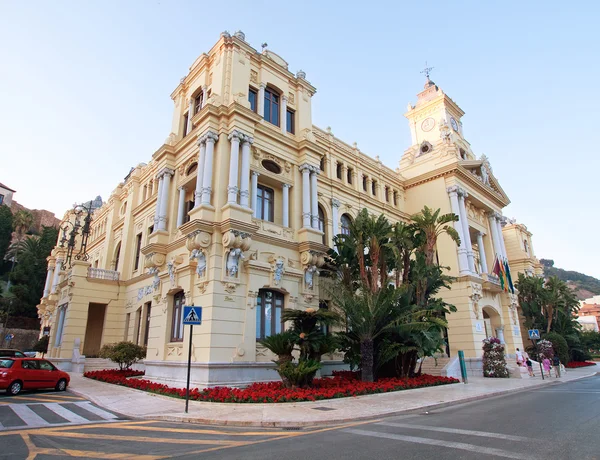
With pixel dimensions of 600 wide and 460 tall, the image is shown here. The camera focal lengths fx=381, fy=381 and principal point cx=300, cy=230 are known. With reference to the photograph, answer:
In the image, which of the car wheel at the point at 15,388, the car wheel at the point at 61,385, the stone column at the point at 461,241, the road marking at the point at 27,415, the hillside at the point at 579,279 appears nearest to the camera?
the road marking at the point at 27,415

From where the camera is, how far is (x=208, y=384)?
15.1 metres

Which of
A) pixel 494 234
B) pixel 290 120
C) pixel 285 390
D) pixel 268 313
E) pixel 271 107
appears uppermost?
pixel 271 107

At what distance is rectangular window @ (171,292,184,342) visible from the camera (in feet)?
61.6

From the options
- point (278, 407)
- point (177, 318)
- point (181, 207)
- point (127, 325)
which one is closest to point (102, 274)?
point (127, 325)

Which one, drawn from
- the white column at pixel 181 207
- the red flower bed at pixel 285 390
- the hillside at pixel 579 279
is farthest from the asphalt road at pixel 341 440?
the hillside at pixel 579 279

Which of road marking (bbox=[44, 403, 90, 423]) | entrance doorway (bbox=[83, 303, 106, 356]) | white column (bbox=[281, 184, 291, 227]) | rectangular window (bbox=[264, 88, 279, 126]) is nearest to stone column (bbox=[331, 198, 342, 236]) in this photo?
white column (bbox=[281, 184, 291, 227])

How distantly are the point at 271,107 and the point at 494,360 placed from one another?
72.1ft

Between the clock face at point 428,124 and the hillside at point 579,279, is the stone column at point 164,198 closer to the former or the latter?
the clock face at point 428,124

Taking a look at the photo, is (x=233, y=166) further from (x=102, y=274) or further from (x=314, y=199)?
(x=102, y=274)

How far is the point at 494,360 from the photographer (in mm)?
25438

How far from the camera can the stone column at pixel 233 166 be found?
1812 centimetres

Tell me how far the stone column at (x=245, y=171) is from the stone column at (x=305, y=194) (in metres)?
3.80

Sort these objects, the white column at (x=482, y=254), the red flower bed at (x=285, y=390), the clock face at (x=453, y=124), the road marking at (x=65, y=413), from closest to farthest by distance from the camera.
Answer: the road marking at (x=65, y=413), the red flower bed at (x=285, y=390), the white column at (x=482, y=254), the clock face at (x=453, y=124)

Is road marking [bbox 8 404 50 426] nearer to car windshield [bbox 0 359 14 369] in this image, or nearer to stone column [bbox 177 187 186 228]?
car windshield [bbox 0 359 14 369]
